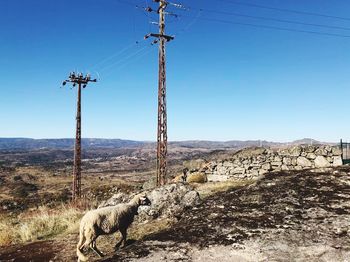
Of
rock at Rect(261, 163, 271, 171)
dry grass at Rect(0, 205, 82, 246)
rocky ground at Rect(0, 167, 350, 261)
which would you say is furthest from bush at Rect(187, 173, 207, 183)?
rocky ground at Rect(0, 167, 350, 261)

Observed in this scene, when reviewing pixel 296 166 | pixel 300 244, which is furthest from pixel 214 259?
pixel 296 166

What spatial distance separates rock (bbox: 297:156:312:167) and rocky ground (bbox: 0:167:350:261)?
13.1 meters

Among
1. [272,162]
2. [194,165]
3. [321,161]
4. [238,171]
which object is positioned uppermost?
[321,161]

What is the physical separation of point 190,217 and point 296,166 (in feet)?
53.1

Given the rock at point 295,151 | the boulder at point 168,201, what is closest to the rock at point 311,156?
the rock at point 295,151

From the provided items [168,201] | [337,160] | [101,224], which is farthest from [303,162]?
[101,224]

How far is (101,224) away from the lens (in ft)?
28.1

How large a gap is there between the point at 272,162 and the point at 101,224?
1581cm

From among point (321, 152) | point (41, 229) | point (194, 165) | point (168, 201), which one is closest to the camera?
point (168, 201)

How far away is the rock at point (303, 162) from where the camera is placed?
2145 cm

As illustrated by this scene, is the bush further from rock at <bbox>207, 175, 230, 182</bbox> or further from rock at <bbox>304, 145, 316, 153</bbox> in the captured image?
rock at <bbox>304, 145, 316, 153</bbox>

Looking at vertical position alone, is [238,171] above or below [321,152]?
below

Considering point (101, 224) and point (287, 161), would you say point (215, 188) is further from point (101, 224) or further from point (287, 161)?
point (101, 224)

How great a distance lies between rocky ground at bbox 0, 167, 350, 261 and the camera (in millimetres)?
5141
